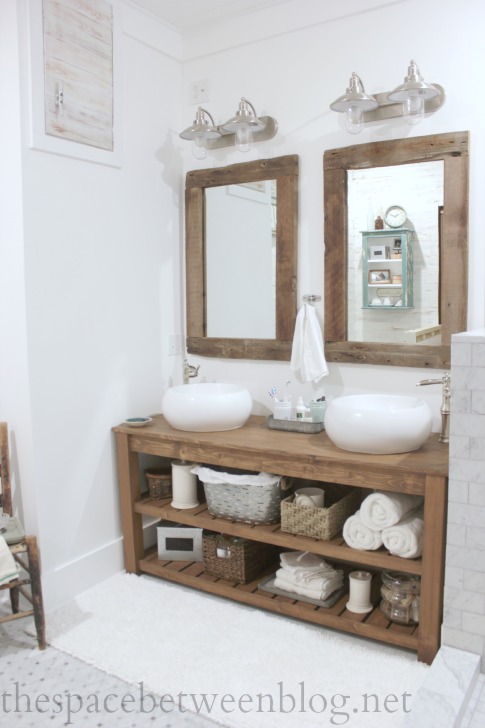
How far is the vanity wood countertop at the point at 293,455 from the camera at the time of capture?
224cm

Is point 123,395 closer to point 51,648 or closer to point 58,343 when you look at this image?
point 58,343

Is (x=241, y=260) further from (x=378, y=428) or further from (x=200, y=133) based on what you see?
(x=378, y=428)

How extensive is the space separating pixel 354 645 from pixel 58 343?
1655 mm

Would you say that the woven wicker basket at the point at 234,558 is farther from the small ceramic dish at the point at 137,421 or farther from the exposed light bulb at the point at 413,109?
the exposed light bulb at the point at 413,109

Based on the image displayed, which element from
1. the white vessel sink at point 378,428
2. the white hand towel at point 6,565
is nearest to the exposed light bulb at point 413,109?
the white vessel sink at point 378,428

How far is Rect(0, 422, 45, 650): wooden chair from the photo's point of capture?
90.5 inches

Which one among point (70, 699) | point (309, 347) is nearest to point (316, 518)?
point (309, 347)

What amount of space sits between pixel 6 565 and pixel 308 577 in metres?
1.15

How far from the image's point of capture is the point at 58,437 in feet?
8.75

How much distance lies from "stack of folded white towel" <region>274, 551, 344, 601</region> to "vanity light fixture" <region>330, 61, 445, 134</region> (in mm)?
1787

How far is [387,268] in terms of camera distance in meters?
2.67

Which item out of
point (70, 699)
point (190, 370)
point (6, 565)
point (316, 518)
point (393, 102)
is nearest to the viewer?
point (70, 699)

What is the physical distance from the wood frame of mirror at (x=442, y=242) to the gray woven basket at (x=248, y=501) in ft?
2.20

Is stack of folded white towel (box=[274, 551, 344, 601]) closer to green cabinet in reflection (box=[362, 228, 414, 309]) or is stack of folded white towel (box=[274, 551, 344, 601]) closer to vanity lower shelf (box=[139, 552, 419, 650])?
vanity lower shelf (box=[139, 552, 419, 650])
